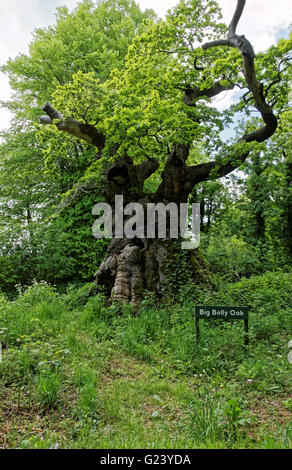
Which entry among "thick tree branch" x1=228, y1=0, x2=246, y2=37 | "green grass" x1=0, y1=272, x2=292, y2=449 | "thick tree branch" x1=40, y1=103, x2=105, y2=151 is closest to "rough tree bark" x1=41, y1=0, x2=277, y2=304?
"thick tree branch" x1=40, y1=103, x2=105, y2=151

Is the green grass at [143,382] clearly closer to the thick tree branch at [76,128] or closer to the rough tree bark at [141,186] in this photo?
the rough tree bark at [141,186]

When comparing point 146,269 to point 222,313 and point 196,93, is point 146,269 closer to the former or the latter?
point 222,313

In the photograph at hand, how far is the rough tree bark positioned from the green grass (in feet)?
4.44

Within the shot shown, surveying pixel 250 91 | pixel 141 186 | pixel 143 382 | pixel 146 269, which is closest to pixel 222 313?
pixel 143 382

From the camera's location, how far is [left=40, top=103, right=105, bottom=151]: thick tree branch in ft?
27.2

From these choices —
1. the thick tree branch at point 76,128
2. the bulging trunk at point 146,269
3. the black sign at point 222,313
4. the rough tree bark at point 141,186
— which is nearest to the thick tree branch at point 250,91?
the rough tree bark at point 141,186

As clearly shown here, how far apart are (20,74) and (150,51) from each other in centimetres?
865

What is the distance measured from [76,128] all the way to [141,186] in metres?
2.56

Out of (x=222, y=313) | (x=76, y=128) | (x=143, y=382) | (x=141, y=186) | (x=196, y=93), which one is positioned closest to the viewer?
(x=143, y=382)

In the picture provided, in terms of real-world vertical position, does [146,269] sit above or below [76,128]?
below

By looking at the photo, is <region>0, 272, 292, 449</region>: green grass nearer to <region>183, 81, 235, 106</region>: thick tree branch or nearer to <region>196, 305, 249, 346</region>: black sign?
<region>196, 305, 249, 346</region>: black sign

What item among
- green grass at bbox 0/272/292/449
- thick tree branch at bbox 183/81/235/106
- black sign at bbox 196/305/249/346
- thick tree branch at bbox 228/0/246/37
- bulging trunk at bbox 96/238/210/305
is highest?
thick tree branch at bbox 228/0/246/37

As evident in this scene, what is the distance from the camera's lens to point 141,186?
9109 mm

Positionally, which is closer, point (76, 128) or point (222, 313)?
point (222, 313)
